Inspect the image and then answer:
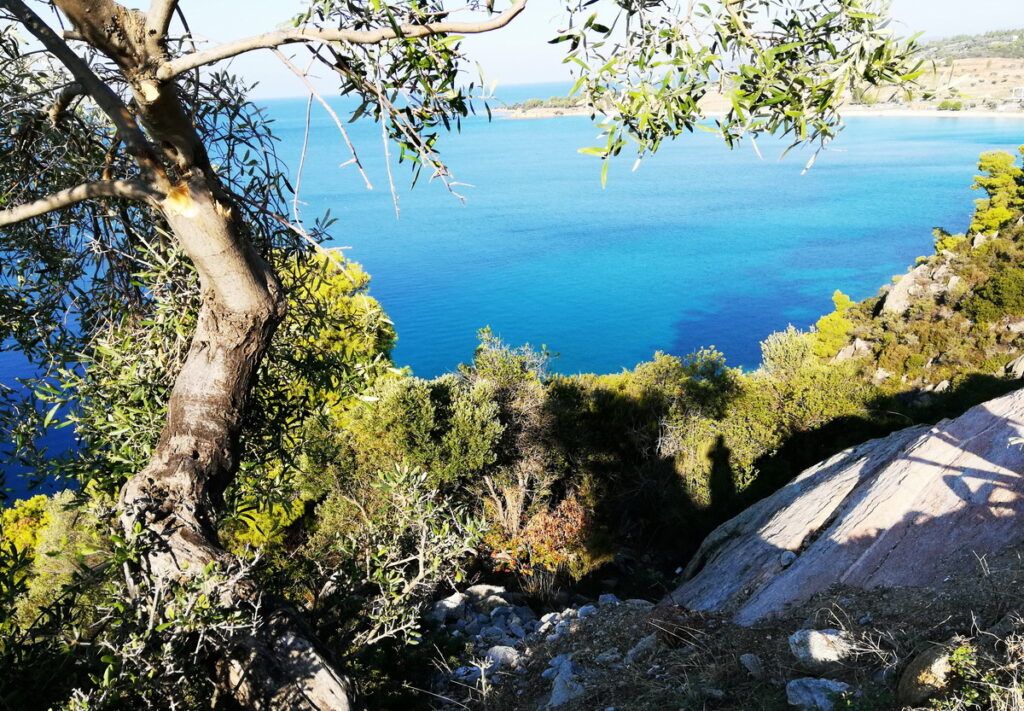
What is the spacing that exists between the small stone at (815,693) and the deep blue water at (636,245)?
61.5 ft

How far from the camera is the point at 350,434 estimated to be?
52.7 feet

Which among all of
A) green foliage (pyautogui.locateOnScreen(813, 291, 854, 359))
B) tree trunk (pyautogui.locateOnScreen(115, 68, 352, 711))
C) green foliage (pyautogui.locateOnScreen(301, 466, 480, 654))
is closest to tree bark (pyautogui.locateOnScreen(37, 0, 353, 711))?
tree trunk (pyautogui.locateOnScreen(115, 68, 352, 711))

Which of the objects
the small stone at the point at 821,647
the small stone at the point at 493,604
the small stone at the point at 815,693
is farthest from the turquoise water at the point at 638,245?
the small stone at the point at 815,693

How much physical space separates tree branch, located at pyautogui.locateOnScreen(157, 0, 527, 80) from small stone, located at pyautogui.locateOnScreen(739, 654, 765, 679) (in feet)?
13.8

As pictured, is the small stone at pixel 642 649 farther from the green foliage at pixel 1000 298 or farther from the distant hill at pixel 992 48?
the distant hill at pixel 992 48

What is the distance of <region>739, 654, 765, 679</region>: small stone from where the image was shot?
15.3ft

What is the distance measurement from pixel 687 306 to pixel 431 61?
141 ft

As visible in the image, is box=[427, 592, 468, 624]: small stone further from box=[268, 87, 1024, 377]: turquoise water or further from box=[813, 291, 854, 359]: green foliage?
box=[268, 87, 1024, 377]: turquoise water

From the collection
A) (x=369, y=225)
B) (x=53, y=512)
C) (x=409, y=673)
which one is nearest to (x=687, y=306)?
(x=369, y=225)

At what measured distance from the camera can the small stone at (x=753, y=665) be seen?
465 cm

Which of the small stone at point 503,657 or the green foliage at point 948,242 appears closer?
the small stone at point 503,657

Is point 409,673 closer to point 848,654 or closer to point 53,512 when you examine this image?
point 848,654

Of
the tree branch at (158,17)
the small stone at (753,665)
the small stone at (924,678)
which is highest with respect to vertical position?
the tree branch at (158,17)

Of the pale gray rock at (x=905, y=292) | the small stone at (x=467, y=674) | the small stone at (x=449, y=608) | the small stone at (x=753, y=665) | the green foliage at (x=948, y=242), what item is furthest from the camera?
the green foliage at (x=948, y=242)
